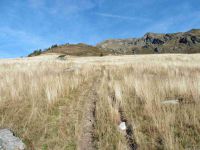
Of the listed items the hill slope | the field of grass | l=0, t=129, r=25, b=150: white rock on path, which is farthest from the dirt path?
the hill slope

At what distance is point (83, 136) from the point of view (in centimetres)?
466

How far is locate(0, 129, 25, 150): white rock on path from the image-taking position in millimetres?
3893

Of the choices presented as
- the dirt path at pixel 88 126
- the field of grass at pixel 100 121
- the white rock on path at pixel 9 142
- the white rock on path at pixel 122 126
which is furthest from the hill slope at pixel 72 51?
the white rock on path at pixel 9 142

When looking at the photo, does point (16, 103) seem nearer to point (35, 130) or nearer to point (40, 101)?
point (40, 101)

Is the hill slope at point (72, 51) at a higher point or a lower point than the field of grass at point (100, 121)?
higher

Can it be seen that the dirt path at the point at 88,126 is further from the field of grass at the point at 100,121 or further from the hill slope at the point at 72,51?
the hill slope at the point at 72,51

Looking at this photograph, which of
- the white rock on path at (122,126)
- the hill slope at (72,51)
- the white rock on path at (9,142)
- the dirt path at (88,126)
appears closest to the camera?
the white rock on path at (9,142)

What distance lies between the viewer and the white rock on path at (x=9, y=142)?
3.89 m

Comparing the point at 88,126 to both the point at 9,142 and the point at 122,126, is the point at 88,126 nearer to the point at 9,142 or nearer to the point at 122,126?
the point at 122,126

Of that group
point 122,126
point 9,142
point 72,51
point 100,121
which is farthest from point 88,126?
point 72,51

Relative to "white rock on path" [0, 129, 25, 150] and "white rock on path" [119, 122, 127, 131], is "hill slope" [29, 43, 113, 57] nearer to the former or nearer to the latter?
"white rock on path" [119, 122, 127, 131]

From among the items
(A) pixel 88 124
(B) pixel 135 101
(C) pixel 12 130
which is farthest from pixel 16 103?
(B) pixel 135 101

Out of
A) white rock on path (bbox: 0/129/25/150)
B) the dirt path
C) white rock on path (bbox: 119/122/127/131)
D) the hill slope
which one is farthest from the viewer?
the hill slope

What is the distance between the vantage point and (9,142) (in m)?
4.01
